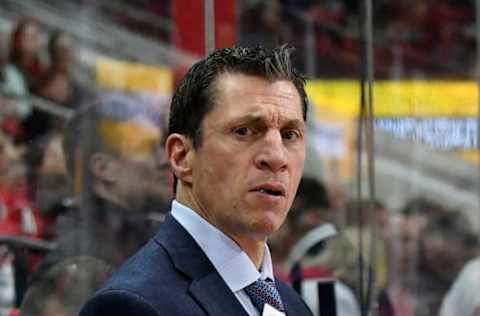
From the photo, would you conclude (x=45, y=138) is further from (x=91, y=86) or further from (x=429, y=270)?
(x=429, y=270)

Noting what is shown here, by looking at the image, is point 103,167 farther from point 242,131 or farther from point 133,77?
point 242,131

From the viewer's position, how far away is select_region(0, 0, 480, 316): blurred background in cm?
176

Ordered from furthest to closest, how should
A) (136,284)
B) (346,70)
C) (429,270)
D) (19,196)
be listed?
(429,270), (346,70), (19,196), (136,284)

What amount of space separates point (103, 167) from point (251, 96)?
2.49 ft

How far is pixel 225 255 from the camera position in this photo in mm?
1085

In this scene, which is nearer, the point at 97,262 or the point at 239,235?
the point at 239,235

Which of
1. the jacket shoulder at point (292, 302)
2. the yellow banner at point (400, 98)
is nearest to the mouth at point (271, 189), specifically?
the jacket shoulder at point (292, 302)

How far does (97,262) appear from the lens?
177 centimetres

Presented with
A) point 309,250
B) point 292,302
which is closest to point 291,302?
point 292,302

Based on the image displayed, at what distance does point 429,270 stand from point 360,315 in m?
0.67

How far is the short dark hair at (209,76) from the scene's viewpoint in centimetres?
108

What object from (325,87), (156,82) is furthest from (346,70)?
(156,82)

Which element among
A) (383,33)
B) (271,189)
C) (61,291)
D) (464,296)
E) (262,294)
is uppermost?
(383,33)

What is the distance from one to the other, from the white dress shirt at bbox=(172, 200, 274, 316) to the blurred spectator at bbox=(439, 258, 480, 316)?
1194mm
